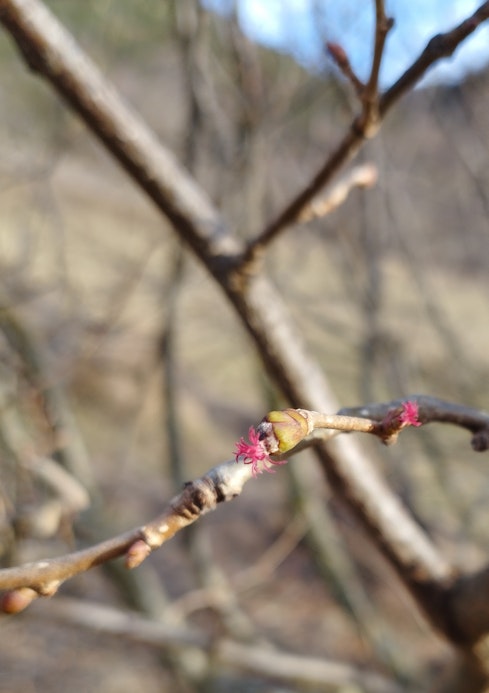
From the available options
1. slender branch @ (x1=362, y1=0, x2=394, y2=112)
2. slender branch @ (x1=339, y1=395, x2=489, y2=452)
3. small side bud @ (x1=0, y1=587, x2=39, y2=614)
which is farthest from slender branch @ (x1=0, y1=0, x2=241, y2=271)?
small side bud @ (x1=0, y1=587, x2=39, y2=614)

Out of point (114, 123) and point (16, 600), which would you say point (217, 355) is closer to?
point (114, 123)

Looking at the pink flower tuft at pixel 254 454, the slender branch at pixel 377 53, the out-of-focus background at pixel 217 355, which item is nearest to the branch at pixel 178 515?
the pink flower tuft at pixel 254 454

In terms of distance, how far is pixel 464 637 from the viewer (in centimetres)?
82

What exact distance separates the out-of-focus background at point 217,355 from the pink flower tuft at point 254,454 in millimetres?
759

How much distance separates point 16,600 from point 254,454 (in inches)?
6.2

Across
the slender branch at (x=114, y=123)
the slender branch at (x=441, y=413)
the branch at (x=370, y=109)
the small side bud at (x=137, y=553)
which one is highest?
the slender branch at (x=114, y=123)

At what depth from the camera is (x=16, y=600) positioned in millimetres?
409

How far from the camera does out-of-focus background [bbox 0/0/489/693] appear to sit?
168 centimetres

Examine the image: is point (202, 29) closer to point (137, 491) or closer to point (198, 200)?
point (198, 200)

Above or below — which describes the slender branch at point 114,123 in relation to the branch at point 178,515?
above

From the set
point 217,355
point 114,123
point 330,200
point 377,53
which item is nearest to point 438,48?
point 377,53

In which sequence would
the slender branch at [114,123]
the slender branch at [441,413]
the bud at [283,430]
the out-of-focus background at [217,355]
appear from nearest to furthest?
the bud at [283,430], the slender branch at [441,413], the slender branch at [114,123], the out-of-focus background at [217,355]

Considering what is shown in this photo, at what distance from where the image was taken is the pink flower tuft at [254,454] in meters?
0.38

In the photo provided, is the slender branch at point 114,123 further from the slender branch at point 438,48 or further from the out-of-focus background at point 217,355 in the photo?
the out-of-focus background at point 217,355
